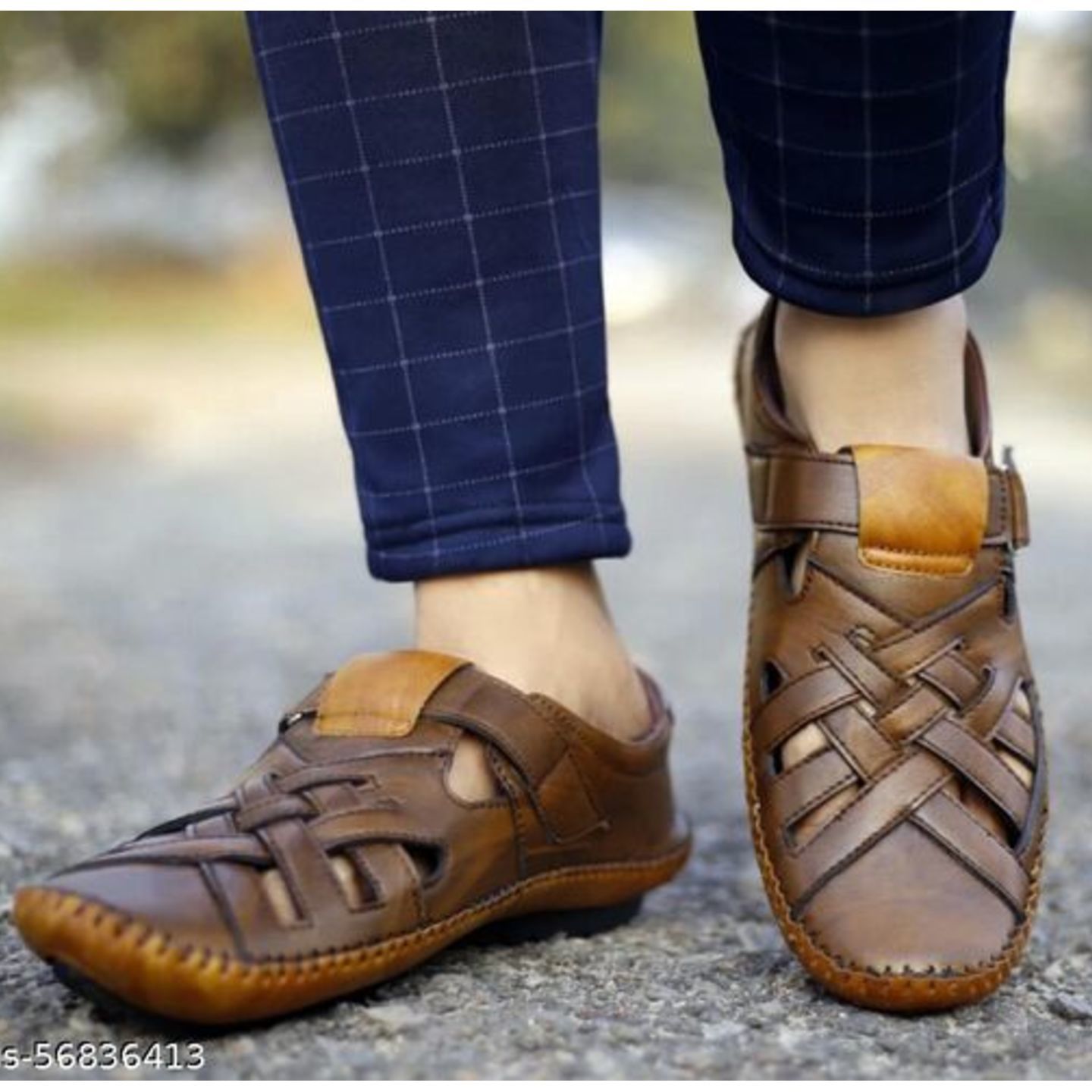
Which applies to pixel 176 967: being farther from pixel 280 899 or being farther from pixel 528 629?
pixel 528 629

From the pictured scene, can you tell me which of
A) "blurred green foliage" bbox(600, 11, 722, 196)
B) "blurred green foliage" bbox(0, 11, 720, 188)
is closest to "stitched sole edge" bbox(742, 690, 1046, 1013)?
"blurred green foliage" bbox(0, 11, 720, 188)

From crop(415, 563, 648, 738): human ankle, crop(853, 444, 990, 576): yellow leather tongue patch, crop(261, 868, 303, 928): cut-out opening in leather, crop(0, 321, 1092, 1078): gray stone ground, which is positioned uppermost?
crop(853, 444, 990, 576): yellow leather tongue patch

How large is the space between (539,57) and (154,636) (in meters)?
1.58

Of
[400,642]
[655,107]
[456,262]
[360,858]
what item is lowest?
[655,107]

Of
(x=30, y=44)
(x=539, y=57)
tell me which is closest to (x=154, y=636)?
(x=539, y=57)

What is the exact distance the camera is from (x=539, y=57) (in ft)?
3.26

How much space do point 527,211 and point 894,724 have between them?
0.37 m

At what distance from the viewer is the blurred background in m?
0.94

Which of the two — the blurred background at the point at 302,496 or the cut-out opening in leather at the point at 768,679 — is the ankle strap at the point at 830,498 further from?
the blurred background at the point at 302,496

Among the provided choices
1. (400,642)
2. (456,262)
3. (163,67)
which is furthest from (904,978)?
(163,67)

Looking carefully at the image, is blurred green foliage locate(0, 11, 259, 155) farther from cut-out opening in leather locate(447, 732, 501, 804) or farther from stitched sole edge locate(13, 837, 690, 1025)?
stitched sole edge locate(13, 837, 690, 1025)

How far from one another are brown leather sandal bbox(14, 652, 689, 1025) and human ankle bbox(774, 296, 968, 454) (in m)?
0.25

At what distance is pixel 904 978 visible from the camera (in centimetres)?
89

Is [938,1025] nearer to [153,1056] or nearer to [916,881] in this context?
[916,881]
